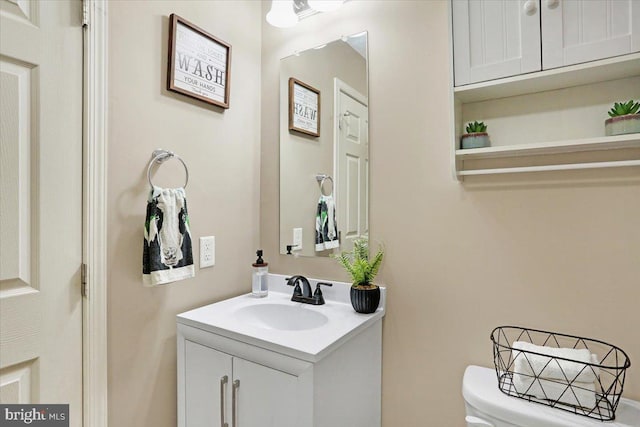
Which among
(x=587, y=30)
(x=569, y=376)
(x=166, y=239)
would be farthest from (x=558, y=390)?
(x=166, y=239)

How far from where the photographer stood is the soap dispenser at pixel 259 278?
5.24ft

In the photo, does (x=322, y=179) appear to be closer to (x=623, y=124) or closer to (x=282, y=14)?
(x=282, y=14)

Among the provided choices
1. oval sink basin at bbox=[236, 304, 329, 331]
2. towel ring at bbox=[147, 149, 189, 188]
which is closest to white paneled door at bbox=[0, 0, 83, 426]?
towel ring at bbox=[147, 149, 189, 188]

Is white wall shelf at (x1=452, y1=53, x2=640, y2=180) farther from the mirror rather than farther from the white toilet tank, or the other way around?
the white toilet tank

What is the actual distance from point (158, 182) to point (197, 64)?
0.53 m

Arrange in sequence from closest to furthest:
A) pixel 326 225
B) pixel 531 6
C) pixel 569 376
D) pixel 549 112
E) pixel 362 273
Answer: pixel 569 376 → pixel 531 6 → pixel 549 112 → pixel 362 273 → pixel 326 225

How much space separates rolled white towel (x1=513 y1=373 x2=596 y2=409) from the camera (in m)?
0.91

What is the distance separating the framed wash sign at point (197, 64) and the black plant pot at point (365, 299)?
1.02 metres

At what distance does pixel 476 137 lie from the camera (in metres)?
1.18

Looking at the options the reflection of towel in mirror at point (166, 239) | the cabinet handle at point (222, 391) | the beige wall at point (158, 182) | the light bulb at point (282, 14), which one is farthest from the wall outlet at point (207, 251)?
the light bulb at point (282, 14)

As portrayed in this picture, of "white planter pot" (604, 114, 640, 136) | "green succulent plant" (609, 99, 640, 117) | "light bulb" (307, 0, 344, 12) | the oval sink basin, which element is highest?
"light bulb" (307, 0, 344, 12)

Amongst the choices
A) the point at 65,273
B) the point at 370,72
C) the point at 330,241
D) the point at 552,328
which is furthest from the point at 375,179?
the point at 65,273

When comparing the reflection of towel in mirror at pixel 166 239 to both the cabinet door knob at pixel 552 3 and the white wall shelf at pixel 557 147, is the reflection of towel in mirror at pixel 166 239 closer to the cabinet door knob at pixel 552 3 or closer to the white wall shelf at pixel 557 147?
the white wall shelf at pixel 557 147

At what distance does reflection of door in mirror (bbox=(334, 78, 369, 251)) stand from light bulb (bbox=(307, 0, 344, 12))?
0.31 m
